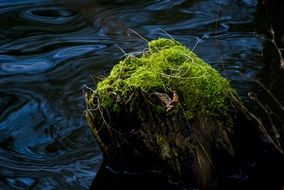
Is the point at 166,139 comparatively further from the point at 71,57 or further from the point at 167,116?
the point at 71,57

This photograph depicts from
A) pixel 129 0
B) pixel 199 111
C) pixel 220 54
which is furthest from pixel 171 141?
pixel 129 0

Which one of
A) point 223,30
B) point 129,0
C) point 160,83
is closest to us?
point 160,83

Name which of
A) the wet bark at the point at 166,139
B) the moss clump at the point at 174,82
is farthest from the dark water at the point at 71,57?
the moss clump at the point at 174,82

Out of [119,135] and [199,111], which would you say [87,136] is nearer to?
[119,135]

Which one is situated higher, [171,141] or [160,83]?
[160,83]

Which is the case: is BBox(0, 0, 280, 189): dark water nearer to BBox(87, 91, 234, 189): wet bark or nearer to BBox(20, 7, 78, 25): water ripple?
BBox(20, 7, 78, 25): water ripple

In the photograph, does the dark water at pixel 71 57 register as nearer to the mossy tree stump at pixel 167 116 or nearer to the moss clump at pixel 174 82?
the mossy tree stump at pixel 167 116

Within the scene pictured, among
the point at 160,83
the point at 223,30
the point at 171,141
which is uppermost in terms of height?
the point at 160,83

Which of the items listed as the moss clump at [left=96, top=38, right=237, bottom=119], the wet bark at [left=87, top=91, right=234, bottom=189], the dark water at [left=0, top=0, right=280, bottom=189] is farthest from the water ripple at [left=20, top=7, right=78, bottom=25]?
the wet bark at [left=87, top=91, right=234, bottom=189]

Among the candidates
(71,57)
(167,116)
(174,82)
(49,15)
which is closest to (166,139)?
(167,116)
